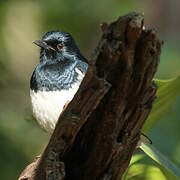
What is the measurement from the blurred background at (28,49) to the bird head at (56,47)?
1.66 ft

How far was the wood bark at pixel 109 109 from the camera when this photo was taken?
2781 millimetres

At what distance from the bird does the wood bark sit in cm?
102

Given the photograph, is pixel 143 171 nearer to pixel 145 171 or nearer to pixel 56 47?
pixel 145 171

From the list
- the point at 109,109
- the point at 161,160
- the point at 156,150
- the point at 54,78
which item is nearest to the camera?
the point at 109,109

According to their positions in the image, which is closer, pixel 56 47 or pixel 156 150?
pixel 156 150

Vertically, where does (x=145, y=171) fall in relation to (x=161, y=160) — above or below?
below

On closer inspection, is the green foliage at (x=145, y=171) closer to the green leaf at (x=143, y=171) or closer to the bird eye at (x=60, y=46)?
the green leaf at (x=143, y=171)

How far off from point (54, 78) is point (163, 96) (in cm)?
103

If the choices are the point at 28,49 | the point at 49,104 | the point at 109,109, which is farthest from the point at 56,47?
the point at 28,49

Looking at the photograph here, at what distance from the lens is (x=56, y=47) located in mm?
4742

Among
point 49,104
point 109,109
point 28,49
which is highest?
point 109,109

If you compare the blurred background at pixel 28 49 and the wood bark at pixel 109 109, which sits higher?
the wood bark at pixel 109 109

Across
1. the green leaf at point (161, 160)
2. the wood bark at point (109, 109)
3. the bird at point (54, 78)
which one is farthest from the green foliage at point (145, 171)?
the bird at point (54, 78)

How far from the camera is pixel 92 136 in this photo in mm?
2980
